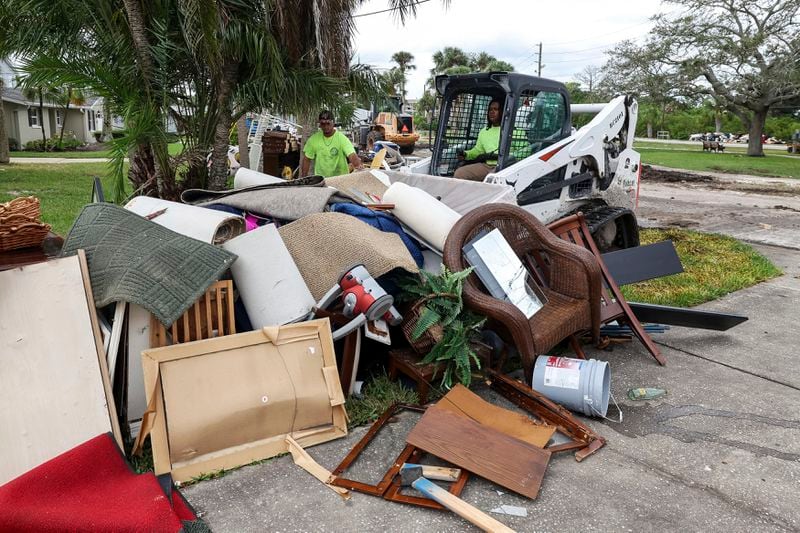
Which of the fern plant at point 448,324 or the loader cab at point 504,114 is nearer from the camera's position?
the fern plant at point 448,324

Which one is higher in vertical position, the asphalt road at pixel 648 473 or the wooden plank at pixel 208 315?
the wooden plank at pixel 208 315

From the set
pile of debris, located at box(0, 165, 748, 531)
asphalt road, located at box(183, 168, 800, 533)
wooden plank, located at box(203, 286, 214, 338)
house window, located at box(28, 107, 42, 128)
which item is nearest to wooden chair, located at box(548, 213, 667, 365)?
asphalt road, located at box(183, 168, 800, 533)

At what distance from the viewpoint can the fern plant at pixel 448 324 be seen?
3.52 metres

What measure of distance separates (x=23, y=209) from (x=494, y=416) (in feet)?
10.2

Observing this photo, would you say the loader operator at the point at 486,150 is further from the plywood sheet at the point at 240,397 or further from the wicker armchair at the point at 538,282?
the plywood sheet at the point at 240,397

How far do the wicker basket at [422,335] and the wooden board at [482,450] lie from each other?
0.55 m

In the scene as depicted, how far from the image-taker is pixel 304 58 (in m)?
6.94

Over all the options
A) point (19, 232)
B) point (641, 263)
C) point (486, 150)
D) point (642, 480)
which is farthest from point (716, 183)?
→ point (19, 232)

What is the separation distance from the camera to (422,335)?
3.62 meters

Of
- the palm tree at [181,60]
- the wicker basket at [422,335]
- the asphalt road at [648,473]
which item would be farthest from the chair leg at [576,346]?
the palm tree at [181,60]

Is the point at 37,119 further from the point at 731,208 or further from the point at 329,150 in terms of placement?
the point at 731,208

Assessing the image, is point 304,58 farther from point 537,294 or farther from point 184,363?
point 184,363

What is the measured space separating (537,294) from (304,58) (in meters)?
4.27

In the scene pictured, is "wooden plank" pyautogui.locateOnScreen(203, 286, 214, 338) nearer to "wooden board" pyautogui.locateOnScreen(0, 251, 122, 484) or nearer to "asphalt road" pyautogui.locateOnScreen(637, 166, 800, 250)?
"wooden board" pyautogui.locateOnScreen(0, 251, 122, 484)
